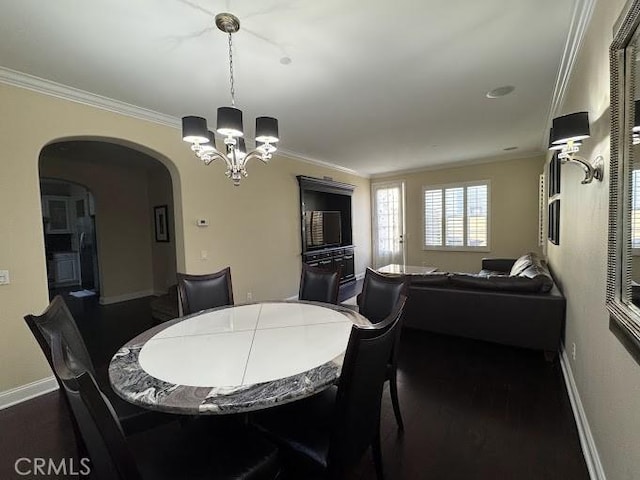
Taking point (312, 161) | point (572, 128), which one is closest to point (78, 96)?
point (312, 161)

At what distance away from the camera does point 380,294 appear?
2.33m

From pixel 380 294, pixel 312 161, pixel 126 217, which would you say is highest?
pixel 312 161

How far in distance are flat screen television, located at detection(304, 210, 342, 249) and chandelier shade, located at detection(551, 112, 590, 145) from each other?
412cm

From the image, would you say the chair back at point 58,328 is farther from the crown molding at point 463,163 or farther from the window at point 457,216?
the crown molding at point 463,163

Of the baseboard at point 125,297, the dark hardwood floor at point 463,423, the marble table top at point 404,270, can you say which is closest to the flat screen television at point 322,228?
the marble table top at point 404,270

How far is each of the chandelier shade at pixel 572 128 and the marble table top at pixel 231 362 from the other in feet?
5.71

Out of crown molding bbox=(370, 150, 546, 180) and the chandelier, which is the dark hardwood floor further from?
crown molding bbox=(370, 150, 546, 180)

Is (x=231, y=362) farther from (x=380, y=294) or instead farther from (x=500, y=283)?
(x=500, y=283)

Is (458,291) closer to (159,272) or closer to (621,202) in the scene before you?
(621,202)


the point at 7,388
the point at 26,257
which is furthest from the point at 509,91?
the point at 7,388

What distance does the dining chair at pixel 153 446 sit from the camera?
0.85m

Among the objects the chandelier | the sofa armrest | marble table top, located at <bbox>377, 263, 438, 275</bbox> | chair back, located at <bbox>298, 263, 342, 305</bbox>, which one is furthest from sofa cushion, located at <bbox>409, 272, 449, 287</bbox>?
the sofa armrest

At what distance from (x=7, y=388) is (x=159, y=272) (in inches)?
162

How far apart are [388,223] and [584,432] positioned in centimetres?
608
